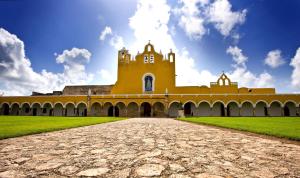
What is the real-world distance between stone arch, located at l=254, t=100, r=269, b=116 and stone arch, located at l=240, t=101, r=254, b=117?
71 cm

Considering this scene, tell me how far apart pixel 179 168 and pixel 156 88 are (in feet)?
103

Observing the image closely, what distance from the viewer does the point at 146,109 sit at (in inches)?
1304

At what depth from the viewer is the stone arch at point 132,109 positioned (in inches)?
1275

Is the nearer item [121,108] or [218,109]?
[218,109]

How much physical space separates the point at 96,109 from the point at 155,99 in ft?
34.5

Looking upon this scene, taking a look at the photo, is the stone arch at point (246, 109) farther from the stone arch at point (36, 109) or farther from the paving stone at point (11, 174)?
the stone arch at point (36, 109)

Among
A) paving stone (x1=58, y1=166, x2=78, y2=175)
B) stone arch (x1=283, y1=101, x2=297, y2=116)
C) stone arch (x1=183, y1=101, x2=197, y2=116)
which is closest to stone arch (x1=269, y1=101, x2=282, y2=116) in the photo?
stone arch (x1=283, y1=101, x2=297, y2=116)

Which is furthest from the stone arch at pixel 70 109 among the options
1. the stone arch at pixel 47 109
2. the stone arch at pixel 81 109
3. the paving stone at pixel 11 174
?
the paving stone at pixel 11 174

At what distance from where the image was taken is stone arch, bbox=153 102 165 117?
31508mm

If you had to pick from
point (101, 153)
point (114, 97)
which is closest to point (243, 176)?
point (101, 153)

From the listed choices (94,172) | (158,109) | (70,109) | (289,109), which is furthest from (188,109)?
(94,172)

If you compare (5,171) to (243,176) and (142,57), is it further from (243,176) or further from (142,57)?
(142,57)

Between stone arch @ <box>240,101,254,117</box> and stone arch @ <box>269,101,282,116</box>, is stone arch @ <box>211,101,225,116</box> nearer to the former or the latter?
stone arch @ <box>240,101,254,117</box>

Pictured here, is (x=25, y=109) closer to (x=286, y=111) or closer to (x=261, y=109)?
(x=261, y=109)
